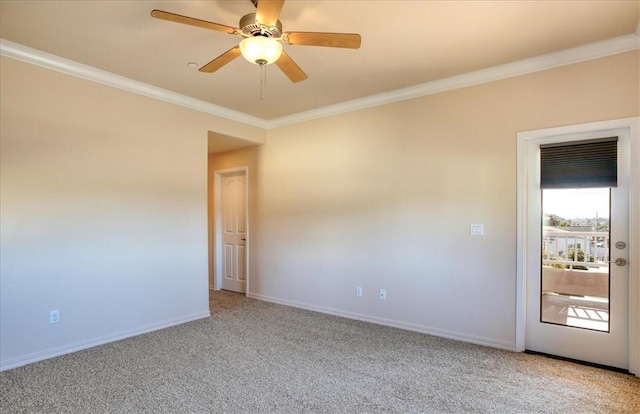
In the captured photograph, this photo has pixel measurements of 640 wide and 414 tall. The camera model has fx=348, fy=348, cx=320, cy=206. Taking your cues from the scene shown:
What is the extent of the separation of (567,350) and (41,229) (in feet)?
15.7

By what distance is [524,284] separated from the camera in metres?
3.27

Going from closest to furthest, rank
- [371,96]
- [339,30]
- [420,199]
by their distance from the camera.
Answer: [339,30] → [420,199] → [371,96]

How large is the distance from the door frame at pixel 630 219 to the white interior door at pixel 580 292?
0.05 metres

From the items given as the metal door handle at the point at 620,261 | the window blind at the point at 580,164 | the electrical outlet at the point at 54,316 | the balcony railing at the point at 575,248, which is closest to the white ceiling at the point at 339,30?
the window blind at the point at 580,164

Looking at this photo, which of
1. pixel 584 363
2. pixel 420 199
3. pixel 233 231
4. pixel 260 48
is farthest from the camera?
pixel 233 231

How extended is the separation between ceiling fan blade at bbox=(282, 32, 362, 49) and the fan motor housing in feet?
0.20

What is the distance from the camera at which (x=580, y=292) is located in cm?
310

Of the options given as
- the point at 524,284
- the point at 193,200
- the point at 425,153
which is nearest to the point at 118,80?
the point at 193,200

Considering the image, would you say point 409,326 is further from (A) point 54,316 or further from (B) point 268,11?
(A) point 54,316

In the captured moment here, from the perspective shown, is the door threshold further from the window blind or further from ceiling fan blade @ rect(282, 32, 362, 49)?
ceiling fan blade @ rect(282, 32, 362, 49)

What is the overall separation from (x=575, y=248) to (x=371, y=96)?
8.51ft

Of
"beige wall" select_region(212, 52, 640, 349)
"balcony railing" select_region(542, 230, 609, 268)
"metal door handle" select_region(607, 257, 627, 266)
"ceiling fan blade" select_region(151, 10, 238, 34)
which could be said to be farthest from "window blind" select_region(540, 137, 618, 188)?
"ceiling fan blade" select_region(151, 10, 238, 34)

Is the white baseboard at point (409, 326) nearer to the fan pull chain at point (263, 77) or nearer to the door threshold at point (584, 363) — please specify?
the door threshold at point (584, 363)

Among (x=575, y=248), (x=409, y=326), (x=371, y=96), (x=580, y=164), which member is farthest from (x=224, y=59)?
(x=575, y=248)
